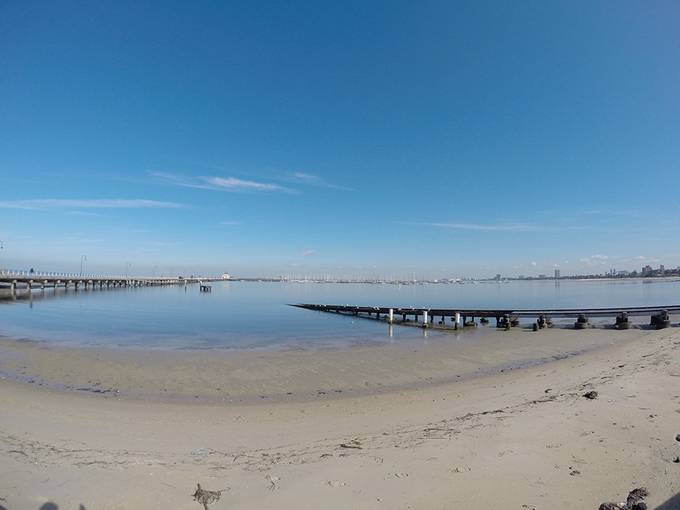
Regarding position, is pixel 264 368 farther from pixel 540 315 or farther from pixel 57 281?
pixel 57 281

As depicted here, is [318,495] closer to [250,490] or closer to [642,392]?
[250,490]

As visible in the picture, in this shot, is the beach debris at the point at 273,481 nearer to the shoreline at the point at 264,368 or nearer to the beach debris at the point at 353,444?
the beach debris at the point at 353,444

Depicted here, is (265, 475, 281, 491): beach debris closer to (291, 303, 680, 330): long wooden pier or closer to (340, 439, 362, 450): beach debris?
(340, 439, 362, 450): beach debris

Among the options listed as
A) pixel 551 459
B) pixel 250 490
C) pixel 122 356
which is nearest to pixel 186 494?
pixel 250 490

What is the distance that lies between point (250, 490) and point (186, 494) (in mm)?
782

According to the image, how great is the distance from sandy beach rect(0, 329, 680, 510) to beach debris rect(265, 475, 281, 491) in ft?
0.09

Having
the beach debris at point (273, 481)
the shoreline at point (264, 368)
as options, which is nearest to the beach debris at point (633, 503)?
the beach debris at point (273, 481)

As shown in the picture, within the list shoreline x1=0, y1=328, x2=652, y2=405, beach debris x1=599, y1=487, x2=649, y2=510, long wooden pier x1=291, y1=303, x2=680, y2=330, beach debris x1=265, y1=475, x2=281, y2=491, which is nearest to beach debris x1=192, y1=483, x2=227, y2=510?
beach debris x1=265, y1=475, x2=281, y2=491

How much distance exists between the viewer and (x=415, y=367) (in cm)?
1534

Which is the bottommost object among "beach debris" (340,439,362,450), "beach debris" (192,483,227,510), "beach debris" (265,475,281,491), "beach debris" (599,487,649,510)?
"beach debris" (340,439,362,450)

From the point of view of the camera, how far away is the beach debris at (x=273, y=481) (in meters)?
4.75

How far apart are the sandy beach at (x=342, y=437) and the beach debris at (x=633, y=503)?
11cm

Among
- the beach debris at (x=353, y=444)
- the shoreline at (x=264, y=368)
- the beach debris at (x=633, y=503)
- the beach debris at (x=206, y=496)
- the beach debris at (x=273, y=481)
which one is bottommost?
the shoreline at (x=264, y=368)

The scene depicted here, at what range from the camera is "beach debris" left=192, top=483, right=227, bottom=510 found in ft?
14.4
